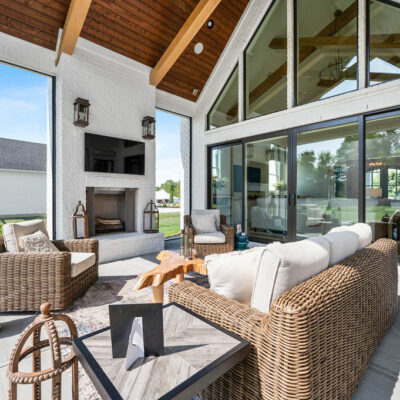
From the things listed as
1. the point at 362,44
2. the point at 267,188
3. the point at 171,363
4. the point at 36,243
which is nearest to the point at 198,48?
the point at 362,44

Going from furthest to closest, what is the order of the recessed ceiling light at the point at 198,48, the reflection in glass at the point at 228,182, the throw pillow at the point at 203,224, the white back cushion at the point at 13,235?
the reflection in glass at the point at 228,182, the recessed ceiling light at the point at 198,48, the throw pillow at the point at 203,224, the white back cushion at the point at 13,235

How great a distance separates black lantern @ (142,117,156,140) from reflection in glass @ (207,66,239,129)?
68.4 inches

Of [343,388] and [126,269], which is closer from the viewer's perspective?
[343,388]

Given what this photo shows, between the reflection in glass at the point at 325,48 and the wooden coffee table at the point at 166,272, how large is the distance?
370cm

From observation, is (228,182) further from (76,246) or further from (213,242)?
(76,246)

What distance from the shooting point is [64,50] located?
4000mm

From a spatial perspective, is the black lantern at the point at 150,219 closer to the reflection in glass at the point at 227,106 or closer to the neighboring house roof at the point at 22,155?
the neighboring house roof at the point at 22,155

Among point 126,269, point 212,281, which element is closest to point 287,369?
point 212,281

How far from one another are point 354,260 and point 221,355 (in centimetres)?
120

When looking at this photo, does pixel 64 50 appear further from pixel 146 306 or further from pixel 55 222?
pixel 146 306

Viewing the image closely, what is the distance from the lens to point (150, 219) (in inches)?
201

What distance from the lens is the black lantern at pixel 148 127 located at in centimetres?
509

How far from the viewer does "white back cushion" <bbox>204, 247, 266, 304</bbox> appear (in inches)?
56.2

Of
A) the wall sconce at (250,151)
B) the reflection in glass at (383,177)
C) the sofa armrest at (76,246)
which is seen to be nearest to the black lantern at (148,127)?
the wall sconce at (250,151)
